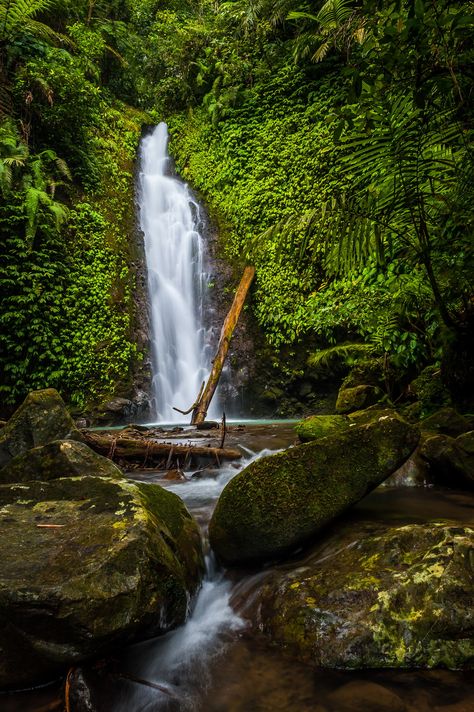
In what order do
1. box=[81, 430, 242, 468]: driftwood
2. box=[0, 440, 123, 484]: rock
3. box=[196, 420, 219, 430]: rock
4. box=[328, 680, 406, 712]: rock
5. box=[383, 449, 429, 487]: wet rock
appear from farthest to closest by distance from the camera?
1. box=[196, 420, 219, 430]: rock
2. box=[81, 430, 242, 468]: driftwood
3. box=[383, 449, 429, 487]: wet rock
4. box=[0, 440, 123, 484]: rock
5. box=[328, 680, 406, 712]: rock

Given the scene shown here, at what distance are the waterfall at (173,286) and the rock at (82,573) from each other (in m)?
6.96

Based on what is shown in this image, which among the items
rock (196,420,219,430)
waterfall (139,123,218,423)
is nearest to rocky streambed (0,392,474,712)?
rock (196,420,219,430)

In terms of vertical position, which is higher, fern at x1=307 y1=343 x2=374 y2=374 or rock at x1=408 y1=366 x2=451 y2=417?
fern at x1=307 y1=343 x2=374 y2=374

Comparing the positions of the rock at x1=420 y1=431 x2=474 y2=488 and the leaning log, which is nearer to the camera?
the rock at x1=420 y1=431 x2=474 y2=488

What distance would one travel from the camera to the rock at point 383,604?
1685 millimetres

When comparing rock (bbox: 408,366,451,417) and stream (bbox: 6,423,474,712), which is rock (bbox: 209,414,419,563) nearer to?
stream (bbox: 6,423,474,712)

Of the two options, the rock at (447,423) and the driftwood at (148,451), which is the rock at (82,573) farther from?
the rock at (447,423)

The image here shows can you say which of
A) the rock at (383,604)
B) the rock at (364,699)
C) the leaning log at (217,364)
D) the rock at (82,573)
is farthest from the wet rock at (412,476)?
the leaning log at (217,364)

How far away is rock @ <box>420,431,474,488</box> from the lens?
3324 millimetres

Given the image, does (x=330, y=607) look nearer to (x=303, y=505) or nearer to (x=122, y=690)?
(x=303, y=505)

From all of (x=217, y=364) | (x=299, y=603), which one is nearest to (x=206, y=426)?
(x=217, y=364)

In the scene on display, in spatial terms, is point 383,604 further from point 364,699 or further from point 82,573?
point 82,573

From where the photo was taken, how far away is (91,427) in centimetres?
837

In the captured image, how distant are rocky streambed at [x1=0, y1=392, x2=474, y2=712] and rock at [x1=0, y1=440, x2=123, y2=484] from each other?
0.13 ft
